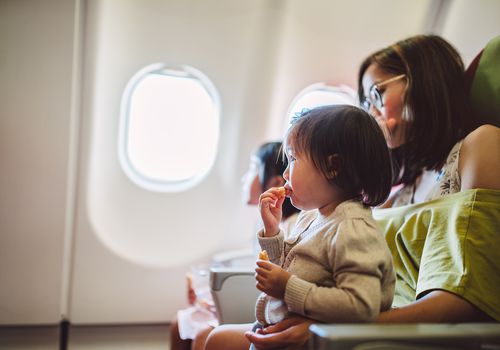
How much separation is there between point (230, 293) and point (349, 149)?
0.67m

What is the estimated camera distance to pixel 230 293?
1419 mm

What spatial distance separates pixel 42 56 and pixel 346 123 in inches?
53.3

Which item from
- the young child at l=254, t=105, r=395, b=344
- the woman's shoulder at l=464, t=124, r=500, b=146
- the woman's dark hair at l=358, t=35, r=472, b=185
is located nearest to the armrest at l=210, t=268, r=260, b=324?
the young child at l=254, t=105, r=395, b=344

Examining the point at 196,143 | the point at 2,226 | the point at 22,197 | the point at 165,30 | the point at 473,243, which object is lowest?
the point at 2,226

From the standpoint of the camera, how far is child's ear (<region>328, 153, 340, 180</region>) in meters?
0.96

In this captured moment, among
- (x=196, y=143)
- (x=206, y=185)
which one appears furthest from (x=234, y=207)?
(x=196, y=143)

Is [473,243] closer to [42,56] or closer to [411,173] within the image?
[411,173]

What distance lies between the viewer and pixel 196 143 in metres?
2.28

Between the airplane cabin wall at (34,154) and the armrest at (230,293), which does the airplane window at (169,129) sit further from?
the armrest at (230,293)

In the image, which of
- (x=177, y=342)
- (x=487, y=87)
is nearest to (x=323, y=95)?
(x=487, y=87)

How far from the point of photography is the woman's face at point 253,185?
2.03m

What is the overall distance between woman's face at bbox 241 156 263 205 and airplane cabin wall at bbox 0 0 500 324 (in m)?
0.16

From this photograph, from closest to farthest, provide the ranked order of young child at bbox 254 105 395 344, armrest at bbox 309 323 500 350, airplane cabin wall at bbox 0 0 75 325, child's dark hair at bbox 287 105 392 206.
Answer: armrest at bbox 309 323 500 350 → young child at bbox 254 105 395 344 → child's dark hair at bbox 287 105 392 206 → airplane cabin wall at bbox 0 0 75 325

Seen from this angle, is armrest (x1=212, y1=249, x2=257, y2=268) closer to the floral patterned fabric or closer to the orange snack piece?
the floral patterned fabric
